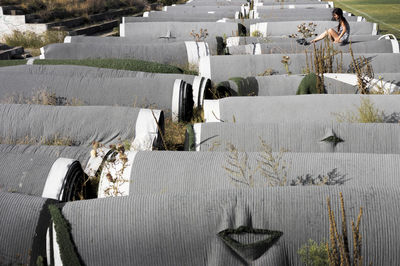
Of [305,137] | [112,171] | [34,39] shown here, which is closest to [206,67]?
[305,137]

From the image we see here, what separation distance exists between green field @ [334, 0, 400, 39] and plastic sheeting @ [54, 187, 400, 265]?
43.5 ft

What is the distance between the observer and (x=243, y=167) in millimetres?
3268

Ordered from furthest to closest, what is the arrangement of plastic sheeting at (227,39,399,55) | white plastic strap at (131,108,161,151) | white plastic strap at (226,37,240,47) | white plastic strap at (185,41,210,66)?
1. white plastic strap at (226,37,240,47)
2. white plastic strap at (185,41,210,66)
3. plastic sheeting at (227,39,399,55)
4. white plastic strap at (131,108,161,151)

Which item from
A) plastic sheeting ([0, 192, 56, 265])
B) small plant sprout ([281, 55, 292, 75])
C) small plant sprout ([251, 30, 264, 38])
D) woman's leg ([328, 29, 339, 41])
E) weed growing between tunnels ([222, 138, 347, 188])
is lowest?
plastic sheeting ([0, 192, 56, 265])

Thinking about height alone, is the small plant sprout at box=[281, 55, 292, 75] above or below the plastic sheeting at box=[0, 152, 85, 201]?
above

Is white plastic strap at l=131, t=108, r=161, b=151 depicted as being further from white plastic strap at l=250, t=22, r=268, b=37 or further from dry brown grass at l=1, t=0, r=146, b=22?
dry brown grass at l=1, t=0, r=146, b=22

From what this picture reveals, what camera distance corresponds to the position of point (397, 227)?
2.54 metres

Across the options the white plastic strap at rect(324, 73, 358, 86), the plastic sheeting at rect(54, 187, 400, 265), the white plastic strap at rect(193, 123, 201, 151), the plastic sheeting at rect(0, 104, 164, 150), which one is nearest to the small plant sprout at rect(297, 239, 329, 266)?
the plastic sheeting at rect(54, 187, 400, 265)

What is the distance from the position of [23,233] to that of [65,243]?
0.42m

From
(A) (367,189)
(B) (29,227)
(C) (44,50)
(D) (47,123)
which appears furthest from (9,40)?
(A) (367,189)

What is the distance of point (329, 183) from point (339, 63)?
389 centimetres

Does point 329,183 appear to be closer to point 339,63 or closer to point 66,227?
point 66,227

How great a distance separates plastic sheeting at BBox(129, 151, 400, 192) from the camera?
10.5 ft

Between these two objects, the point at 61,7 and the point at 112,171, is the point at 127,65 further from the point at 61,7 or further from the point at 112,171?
the point at 61,7
